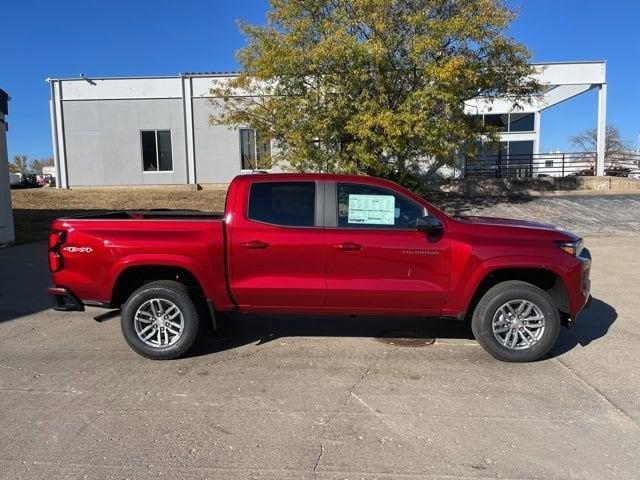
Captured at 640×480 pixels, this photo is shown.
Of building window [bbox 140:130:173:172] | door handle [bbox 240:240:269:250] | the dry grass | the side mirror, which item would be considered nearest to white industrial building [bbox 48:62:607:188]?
building window [bbox 140:130:173:172]

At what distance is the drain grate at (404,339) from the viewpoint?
18.7 ft

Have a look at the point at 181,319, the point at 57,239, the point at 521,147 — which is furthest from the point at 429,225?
the point at 521,147

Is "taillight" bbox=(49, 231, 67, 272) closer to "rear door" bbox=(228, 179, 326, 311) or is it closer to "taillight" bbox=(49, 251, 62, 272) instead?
"taillight" bbox=(49, 251, 62, 272)

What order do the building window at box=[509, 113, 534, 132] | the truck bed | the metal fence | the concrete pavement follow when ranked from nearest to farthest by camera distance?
the concrete pavement
the truck bed
the metal fence
the building window at box=[509, 113, 534, 132]

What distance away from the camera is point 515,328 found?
5.06 m

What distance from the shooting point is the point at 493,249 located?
16.2 feet

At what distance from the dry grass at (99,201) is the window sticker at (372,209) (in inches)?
587

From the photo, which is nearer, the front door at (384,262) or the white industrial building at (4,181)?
the front door at (384,262)

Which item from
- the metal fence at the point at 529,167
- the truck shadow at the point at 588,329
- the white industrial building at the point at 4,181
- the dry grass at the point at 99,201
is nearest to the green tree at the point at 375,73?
the dry grass at the point at 99,201

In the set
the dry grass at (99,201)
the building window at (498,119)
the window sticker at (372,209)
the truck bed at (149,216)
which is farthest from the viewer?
the building window at (498,119)

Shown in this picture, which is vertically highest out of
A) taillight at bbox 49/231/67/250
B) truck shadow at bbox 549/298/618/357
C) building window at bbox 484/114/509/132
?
building window at bbox 484/114/509/132

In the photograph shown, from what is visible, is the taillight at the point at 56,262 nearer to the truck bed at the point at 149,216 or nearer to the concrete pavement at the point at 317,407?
the truck bed at the point at 149,216

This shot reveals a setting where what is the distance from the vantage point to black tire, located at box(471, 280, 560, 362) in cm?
499

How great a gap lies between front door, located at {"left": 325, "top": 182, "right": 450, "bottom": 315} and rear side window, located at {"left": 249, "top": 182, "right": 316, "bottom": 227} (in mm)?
220
